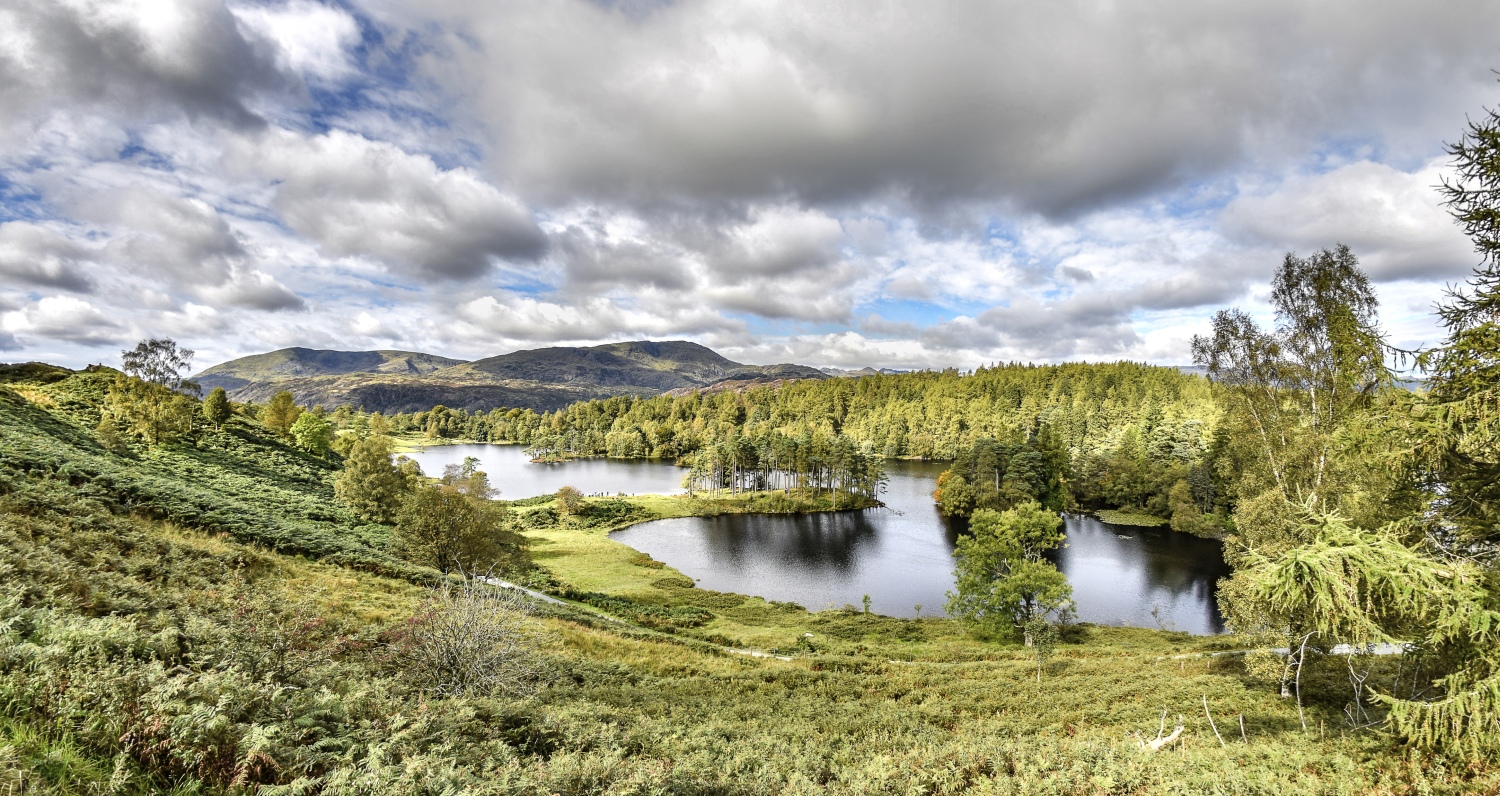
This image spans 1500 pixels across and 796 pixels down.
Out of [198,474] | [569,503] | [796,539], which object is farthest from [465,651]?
[569,503]

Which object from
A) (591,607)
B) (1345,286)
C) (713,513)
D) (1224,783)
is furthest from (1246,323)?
(713,513)

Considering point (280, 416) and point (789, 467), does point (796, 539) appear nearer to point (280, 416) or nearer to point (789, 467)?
point (789, 467)

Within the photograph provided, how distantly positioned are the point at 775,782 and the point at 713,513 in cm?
6757

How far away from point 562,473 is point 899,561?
264 ft

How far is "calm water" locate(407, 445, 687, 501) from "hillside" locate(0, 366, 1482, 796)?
64004 millimetres

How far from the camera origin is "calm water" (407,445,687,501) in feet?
300

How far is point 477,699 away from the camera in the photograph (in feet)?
26.5

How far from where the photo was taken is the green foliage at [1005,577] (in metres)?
28.6

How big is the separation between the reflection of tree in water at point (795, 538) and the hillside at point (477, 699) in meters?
24.3

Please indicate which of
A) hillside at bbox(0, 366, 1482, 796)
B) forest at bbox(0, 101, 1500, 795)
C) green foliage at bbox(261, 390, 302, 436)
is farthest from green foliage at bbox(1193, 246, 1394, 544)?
green foliage at bbox(261, 390, 302, 436)

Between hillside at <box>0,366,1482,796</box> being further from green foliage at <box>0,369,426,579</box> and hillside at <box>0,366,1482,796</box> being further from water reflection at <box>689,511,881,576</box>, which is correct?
water reflection at <box>689,511,881,576</box>

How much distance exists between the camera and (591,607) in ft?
113

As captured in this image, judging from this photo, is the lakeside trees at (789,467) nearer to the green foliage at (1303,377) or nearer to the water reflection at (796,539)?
the water reflection at (796,539)

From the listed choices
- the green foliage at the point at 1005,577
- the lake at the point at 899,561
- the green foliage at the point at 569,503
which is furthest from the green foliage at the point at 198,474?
the green foliage at the point at 1005,577
